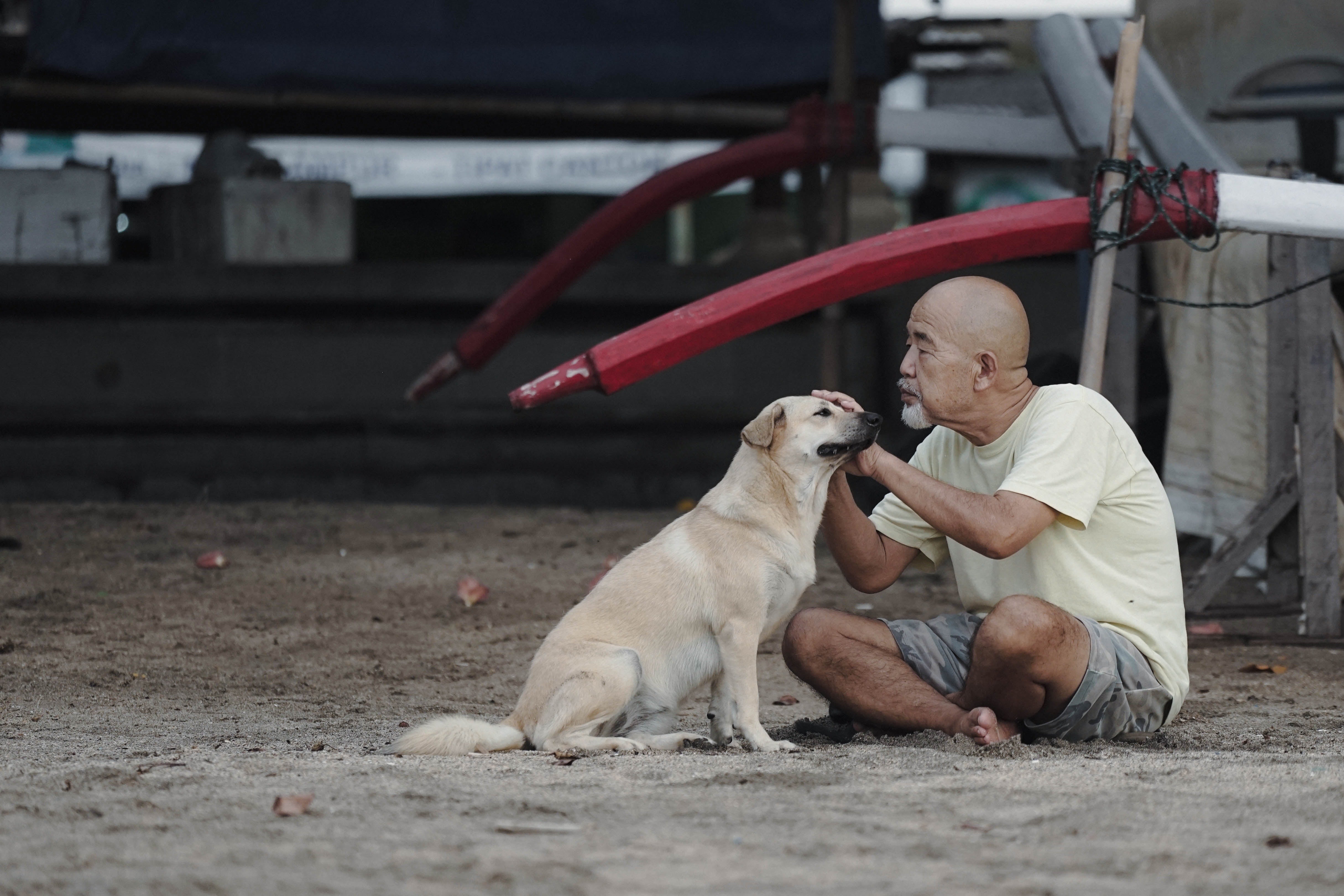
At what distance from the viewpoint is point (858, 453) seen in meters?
3.55

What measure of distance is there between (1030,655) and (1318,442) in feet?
7.27

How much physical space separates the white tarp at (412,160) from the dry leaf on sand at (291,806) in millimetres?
6955

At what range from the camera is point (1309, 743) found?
3453 mm

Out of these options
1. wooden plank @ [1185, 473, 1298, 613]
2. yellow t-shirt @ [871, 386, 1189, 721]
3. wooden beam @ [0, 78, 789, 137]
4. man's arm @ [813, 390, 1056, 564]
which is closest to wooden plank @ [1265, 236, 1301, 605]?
wooden plank @ [1185, 473, 1298, 613]

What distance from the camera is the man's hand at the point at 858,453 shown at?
3.48m

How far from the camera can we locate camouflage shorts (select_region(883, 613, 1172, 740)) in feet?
10.7

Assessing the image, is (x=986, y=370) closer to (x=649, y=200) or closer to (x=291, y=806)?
(x=291, y=806)

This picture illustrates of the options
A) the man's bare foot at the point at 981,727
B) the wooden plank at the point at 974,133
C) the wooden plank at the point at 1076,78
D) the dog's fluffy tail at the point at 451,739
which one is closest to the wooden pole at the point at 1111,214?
the wooden plank at the point at 1076,78

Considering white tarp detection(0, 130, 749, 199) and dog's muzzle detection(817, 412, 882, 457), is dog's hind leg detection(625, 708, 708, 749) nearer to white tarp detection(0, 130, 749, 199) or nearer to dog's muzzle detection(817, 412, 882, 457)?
dog's muzzle detection(817, 412, 882, 457)

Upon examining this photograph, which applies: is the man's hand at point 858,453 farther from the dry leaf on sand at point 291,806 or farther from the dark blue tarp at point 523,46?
the dark blue tarp at point 523,46

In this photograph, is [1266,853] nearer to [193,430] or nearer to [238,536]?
[238,536]

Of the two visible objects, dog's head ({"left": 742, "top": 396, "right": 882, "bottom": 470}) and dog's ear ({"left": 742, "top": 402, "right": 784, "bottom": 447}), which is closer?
dog's head ({"left": 742, "top": 396, "right": 882, "bottom": 470})

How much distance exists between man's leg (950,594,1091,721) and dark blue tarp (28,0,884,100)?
5210mm

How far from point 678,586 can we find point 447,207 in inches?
303
